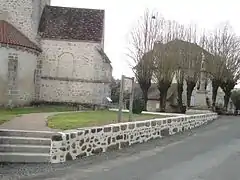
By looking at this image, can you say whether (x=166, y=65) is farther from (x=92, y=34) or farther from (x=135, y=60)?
(x=92, y=34)

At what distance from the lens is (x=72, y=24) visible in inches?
1484

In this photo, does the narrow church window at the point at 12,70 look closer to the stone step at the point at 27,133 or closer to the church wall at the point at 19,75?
the church wall at the point at 19,75

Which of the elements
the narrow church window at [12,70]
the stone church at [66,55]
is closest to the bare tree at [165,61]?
Answer: the stone church at [66,55]

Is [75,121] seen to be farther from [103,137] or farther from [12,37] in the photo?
[12,37]

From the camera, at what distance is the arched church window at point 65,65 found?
37.1 m

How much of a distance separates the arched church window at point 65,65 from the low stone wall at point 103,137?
60.3ft

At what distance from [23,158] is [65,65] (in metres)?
26.7

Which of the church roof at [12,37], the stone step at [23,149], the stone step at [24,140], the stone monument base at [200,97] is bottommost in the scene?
the stone step at [23,149]

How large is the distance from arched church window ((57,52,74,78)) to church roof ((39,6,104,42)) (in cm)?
167

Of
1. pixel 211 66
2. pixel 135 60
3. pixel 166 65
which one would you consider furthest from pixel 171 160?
pixel 211 66

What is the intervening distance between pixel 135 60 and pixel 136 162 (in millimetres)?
30808

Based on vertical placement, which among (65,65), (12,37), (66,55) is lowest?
(65,65)

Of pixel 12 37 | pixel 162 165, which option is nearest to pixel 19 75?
pixel 12 37

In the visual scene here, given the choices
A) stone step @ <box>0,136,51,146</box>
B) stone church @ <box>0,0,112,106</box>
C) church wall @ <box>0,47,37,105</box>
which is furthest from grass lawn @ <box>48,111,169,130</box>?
stone church @ <box>0,0,112,106</box>
